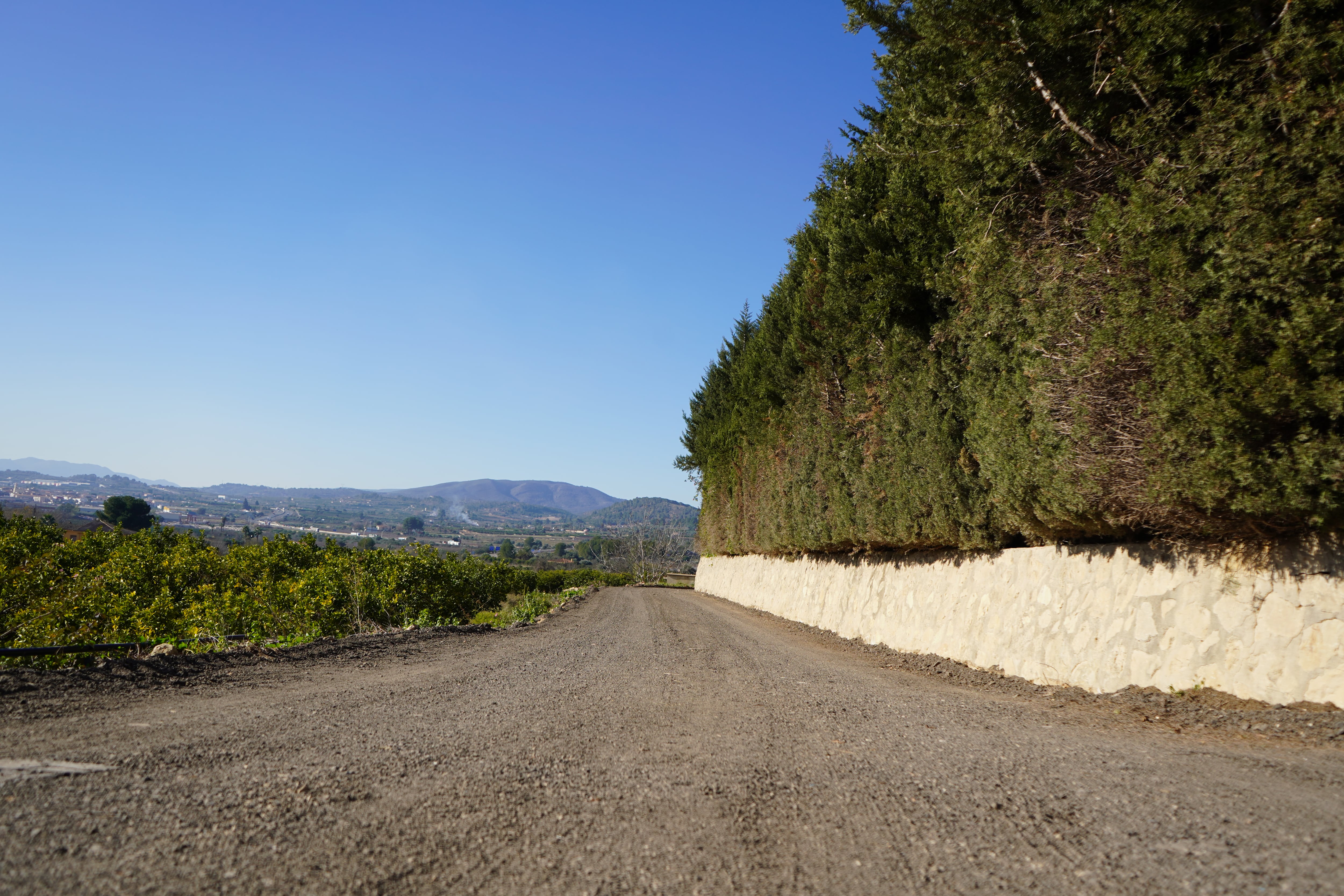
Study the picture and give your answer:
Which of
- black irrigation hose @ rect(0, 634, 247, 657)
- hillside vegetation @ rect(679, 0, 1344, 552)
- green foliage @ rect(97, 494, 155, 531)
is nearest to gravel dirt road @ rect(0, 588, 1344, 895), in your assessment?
black irrigation hose @ rect(0, 634, 247, 657)

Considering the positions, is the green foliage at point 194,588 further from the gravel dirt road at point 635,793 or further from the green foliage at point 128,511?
the green foliage at point 128,511

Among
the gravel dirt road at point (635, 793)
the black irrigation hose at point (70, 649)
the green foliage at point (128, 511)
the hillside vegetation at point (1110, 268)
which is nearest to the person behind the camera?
the gravel dirt road at point (635, 793)

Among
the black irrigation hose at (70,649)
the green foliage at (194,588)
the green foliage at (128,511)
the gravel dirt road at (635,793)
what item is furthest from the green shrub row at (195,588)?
the green foliage at (128,511)

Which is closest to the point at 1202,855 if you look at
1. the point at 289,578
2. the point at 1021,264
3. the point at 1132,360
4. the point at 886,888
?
the point at 886,888

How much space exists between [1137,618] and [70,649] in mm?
9880

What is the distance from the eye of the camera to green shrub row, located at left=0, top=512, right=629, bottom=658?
8906mm

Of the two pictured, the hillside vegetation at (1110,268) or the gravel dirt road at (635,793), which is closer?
the gravel dirt road at (635,793)

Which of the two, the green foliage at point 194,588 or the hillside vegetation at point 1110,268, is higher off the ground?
the hillside vegetation at point 1110,268

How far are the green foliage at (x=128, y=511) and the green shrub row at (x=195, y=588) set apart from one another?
29194 millimetres

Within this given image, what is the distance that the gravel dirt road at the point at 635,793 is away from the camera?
2684 mm

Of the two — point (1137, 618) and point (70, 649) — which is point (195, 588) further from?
point (1137, 618)

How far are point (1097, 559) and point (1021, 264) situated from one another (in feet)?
10.6

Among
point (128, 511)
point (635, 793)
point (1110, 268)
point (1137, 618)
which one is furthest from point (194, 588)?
point (128, 511)

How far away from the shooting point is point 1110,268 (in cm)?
597
